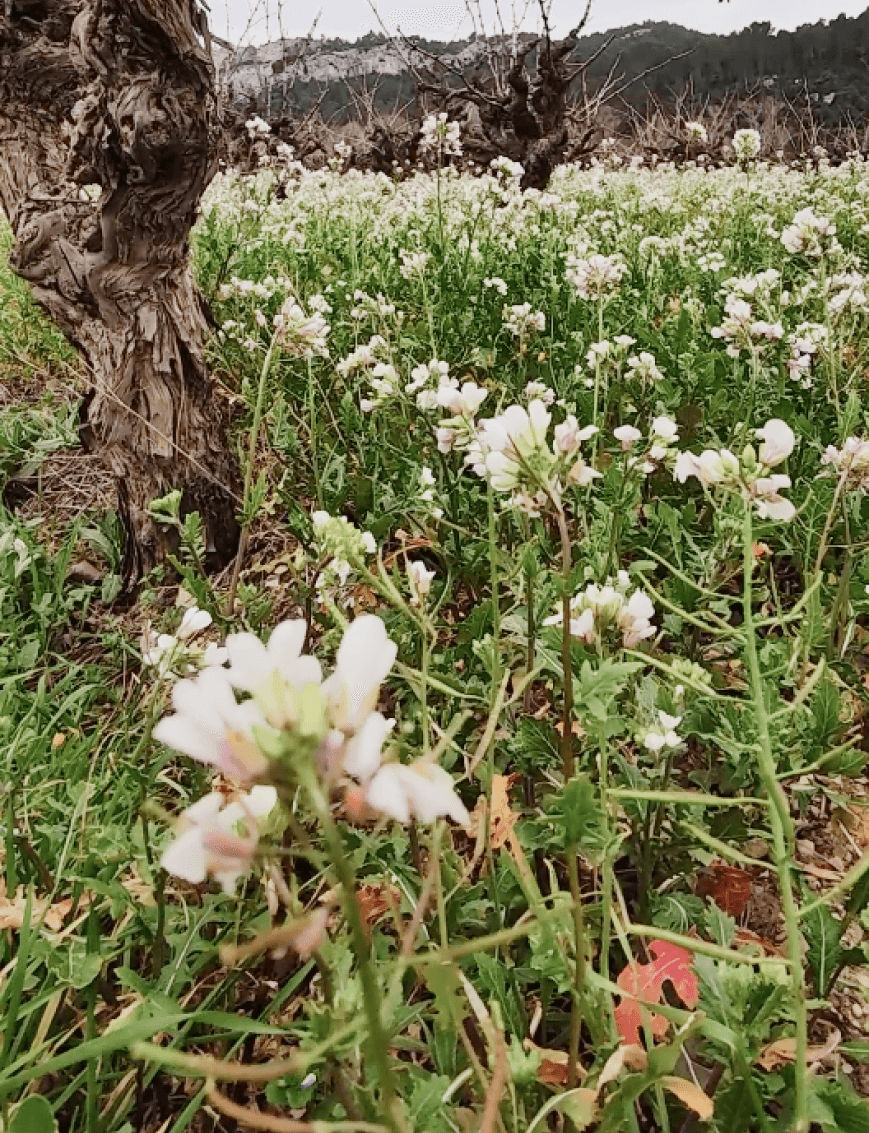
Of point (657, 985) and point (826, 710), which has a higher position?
point (826, 710)

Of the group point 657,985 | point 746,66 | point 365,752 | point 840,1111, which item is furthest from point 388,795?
point 746,66

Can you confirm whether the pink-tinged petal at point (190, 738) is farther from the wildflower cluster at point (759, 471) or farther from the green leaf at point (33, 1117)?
the wildflower cluster at point (759, 471)

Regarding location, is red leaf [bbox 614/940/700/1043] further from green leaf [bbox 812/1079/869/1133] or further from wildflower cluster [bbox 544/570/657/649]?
wildflower cluster [bbox 544/570/657/649]

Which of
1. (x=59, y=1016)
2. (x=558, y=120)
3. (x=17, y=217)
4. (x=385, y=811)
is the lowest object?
(x=59, y=1016)

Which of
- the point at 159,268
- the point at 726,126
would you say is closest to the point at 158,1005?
the point at 159,268

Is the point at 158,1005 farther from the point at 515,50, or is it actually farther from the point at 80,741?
the point at 515,50

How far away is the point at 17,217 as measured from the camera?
2621 millimetres

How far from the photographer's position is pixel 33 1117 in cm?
84

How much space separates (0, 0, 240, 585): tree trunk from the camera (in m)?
2.12

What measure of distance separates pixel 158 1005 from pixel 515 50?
10.7m

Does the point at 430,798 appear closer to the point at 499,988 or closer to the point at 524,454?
the point at 524,454

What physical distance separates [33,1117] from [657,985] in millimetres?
Result: 734

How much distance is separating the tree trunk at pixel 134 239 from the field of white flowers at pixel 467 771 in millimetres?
219

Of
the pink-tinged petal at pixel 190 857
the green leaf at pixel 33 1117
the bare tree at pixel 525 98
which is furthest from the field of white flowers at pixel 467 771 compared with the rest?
the bare tree at pixel 525 98
